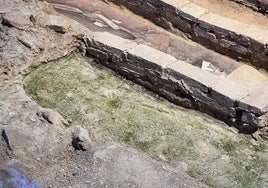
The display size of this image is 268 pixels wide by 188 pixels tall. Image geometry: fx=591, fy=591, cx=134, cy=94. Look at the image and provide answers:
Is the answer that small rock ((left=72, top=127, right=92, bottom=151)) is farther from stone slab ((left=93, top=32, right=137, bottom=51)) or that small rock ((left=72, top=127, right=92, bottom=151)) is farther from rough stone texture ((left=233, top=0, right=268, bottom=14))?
rough stone texture ((left=233, top=0, right=268, bottom=14))

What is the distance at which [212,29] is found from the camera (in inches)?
307

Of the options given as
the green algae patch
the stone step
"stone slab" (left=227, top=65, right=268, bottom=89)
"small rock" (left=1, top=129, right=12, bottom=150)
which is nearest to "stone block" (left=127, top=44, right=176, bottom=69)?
the stone step

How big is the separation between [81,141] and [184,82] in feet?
4.92

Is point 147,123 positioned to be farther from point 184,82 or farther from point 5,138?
Answer: point 5,138

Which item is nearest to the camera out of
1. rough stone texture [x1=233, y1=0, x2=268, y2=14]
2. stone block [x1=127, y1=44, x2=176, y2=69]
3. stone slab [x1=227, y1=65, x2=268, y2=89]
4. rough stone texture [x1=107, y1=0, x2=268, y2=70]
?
stone block [x1=127, y1=44, x2=176, y2=69]

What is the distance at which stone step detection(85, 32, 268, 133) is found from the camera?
6520 mm

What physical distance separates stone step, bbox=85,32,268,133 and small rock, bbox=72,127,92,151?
1.33 meters

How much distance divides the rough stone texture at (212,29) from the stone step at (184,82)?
442mm

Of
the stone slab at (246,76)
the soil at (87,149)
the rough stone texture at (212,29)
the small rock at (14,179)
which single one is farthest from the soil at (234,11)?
the small rock at (14,179)

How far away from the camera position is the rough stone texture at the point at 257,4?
8.43 meters

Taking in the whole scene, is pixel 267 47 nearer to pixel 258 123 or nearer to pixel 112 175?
pixel 258 123

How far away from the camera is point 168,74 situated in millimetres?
6988

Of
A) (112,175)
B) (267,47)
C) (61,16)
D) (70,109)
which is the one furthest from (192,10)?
(112,175)

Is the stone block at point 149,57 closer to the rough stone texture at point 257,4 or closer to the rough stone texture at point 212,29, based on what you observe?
the rough stone texture at point 212,29
